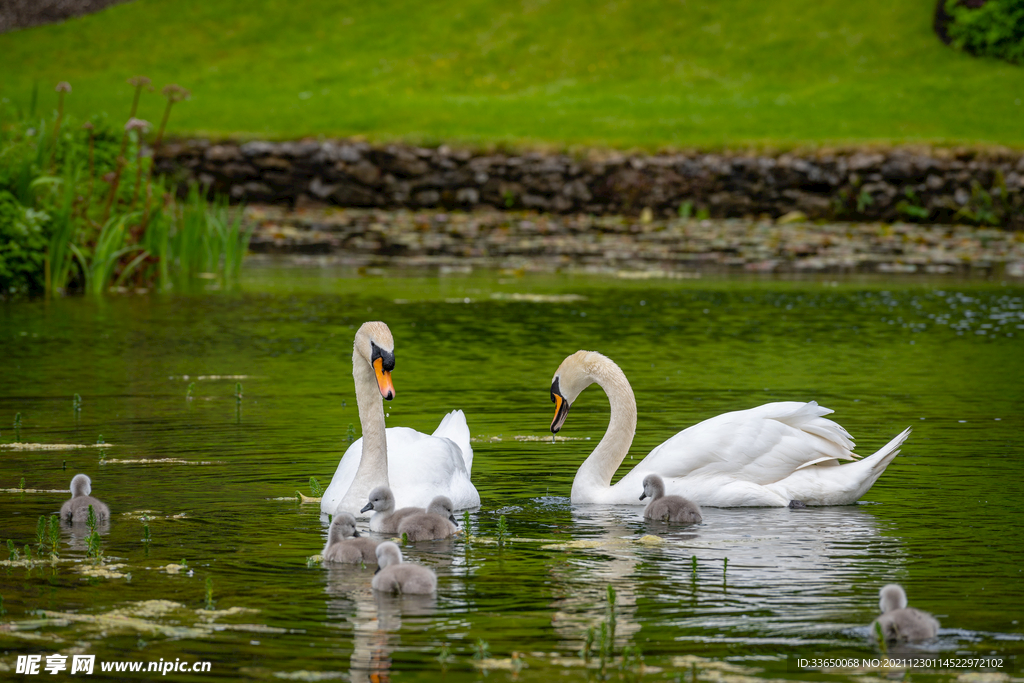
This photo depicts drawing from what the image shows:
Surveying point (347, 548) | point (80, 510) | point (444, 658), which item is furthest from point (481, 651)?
point (80, 510)

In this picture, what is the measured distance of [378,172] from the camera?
29719mm

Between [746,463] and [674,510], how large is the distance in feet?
2.44

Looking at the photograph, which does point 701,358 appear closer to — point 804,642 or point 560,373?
point 560,373

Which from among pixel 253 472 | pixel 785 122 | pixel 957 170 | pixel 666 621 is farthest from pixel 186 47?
pixel 666 621

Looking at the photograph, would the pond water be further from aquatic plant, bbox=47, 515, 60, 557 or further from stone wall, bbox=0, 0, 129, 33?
stone wall, bbox=0, 0, 129, 33

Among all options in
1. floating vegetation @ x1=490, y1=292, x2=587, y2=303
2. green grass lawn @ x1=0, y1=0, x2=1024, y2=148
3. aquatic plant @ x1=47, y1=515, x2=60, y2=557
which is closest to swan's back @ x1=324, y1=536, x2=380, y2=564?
aquatic plant @ x1=47, y1=515, x2=60, y2=557

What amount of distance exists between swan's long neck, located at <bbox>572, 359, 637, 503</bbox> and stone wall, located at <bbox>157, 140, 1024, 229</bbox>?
2105 centimetres

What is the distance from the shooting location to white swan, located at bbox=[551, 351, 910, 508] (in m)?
7.30

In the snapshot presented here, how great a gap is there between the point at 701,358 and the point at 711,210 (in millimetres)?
16423

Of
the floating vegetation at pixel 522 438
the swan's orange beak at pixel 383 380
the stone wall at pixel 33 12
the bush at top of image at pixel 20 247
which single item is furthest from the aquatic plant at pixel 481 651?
the stone wall at pixel 33 12

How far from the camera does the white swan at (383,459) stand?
6.79 meters

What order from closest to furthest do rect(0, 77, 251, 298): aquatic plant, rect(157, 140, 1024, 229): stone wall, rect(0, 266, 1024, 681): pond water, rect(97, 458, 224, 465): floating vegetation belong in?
rect(0, 266, 1024, 681): pond water → rect(97, 458, 224, 465): floating vegetation → rect(0, 77, 251, 298): aquatic plant → rect(157, 140, 1024, 229): stone wall

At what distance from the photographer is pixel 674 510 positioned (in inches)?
270

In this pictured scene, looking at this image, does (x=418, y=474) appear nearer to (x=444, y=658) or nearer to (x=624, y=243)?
(x=444, y=658)
